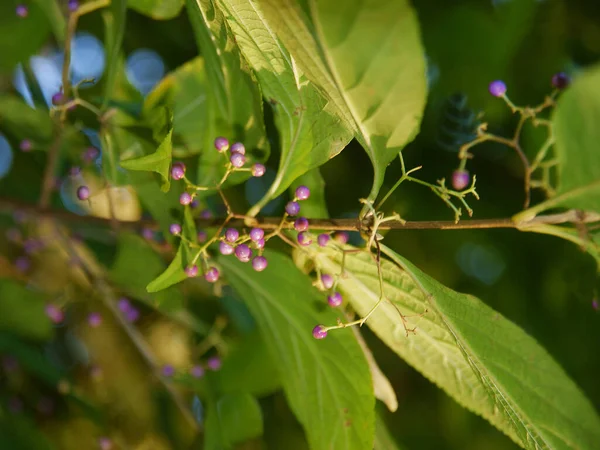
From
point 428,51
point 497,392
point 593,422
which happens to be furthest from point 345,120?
point 428,51

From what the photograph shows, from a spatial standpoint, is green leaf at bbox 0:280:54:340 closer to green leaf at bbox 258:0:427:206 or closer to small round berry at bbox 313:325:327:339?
small round berry at bbox 313:325:327:339

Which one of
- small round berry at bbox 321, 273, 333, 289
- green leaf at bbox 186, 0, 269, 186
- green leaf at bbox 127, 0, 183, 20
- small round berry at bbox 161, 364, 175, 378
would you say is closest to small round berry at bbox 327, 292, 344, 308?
small round berry at bbox 321, 273, 333, 289

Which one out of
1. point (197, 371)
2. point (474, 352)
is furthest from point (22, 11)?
point (474, 352)

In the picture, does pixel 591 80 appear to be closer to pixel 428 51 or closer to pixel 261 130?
pixel 261 130

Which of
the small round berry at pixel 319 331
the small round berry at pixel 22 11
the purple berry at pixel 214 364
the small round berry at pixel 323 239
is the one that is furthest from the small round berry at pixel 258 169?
the small round berry at pixel 22 11

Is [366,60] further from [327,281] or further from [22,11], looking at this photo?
[22,11]

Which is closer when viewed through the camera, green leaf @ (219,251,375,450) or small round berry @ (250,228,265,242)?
small round berry @ (250,228,265,242)

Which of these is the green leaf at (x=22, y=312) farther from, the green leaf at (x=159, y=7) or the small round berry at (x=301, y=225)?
the small round berry at (x=301, y=225)
